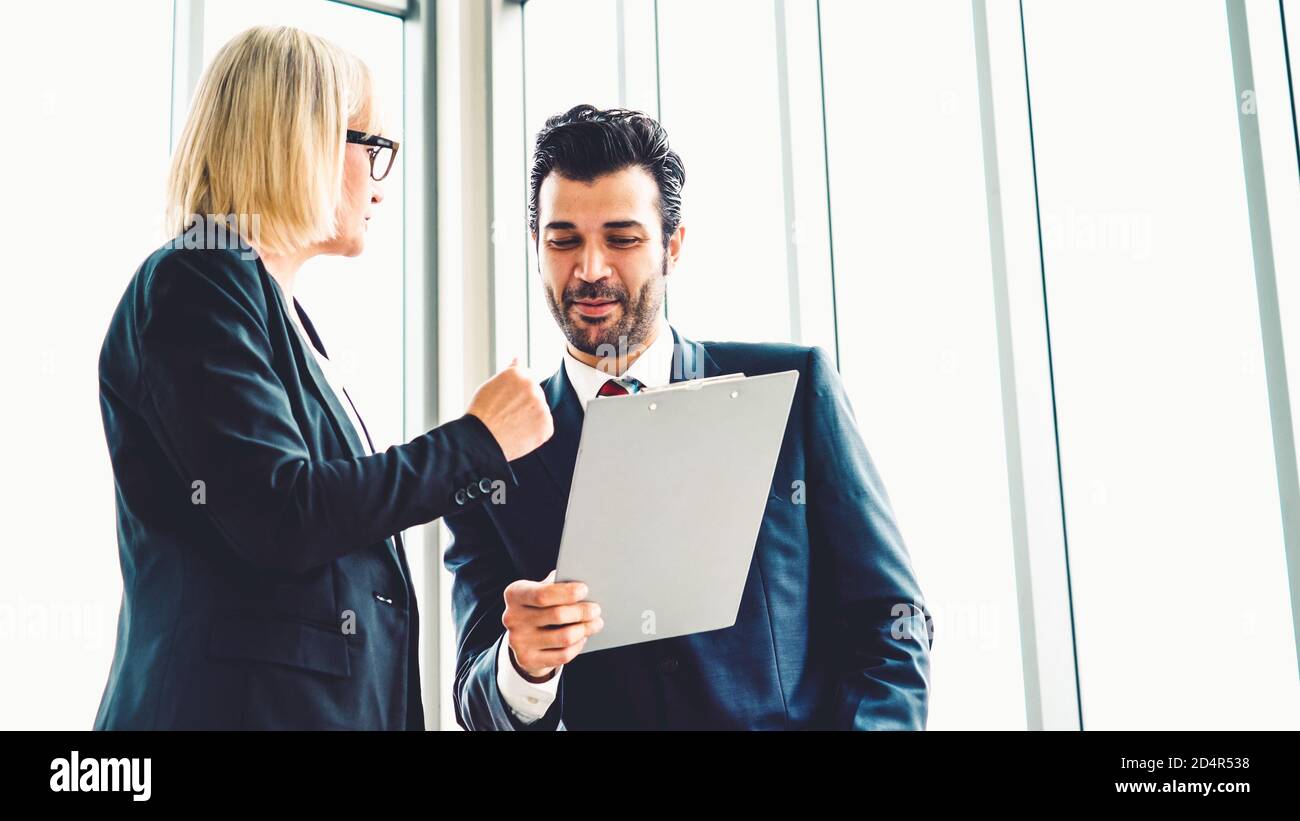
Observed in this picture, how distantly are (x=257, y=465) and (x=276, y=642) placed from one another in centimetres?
22

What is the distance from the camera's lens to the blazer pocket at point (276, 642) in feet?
4.06

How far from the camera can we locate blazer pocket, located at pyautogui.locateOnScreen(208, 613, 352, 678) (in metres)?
1.24

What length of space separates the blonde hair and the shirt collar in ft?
1.46

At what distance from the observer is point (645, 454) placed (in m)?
1.22

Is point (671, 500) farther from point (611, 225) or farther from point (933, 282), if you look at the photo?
point (933, 282)

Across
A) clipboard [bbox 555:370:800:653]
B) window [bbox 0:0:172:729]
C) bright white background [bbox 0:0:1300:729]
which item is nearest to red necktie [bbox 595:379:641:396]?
clipboard [bbox 555:370:800:653]

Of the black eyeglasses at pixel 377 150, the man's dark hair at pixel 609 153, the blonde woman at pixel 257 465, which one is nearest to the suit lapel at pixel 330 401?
the blonde woman at pixel 257 465

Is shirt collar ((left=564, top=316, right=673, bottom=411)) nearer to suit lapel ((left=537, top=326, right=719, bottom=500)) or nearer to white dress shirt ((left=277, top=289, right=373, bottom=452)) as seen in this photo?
suit lapel ((left=537, top=326, right=719, bottom=500))

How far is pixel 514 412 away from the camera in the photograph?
4.52 feet

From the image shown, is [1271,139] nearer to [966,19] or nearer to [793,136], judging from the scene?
[966,19]

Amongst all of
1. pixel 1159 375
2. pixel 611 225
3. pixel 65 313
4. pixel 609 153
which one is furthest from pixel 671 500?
pixel 65 313

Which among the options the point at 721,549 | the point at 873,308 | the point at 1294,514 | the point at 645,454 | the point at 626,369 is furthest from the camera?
the point at 873,308
